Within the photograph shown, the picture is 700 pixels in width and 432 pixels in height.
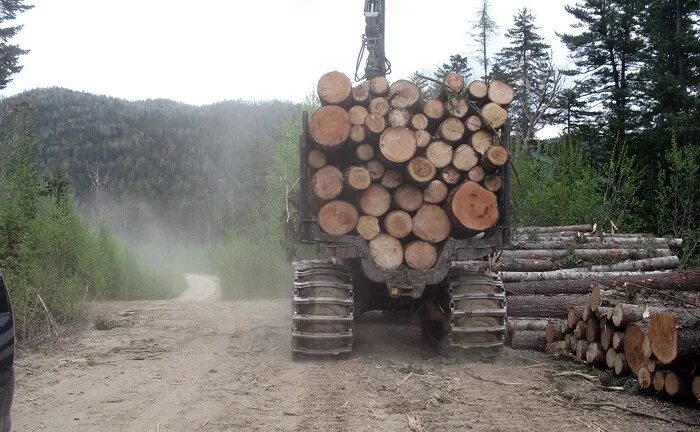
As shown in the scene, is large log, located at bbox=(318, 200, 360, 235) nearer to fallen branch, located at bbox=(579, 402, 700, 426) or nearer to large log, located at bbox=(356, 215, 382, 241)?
large log, located at bbox=(356, 215, 382, 241)

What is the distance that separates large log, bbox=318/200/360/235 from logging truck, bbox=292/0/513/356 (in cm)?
1

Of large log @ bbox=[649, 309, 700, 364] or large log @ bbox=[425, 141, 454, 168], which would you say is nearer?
Result: large log @ bbox=[649, 309, 700, 364]

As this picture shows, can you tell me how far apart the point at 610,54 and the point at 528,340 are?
28.6 meters

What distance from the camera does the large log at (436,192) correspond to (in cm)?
680

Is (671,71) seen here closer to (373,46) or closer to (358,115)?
(373,46)

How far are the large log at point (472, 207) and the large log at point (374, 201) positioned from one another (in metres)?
Result: 0.69

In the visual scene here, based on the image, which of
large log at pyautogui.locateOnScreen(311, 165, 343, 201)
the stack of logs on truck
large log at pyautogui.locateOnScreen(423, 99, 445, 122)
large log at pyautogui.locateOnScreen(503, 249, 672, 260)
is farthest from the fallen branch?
large log at pyautogui.locateOnScreen(503, 249, 672, 260)

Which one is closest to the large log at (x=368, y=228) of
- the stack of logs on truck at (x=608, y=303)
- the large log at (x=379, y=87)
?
the large log at (x=379, y=87)

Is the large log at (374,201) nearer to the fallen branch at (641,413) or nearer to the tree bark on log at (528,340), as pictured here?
the tree bark on log at (528,340)

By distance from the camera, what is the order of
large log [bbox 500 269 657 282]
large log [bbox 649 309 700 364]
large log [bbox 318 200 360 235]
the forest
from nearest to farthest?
large log [bbox 649 309 700 364] < large log [bbox 318 200 360 235] < large log [bbox 500 269 657 282] < the forest

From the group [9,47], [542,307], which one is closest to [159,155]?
[9,47]

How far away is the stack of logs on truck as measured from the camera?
17.4ft

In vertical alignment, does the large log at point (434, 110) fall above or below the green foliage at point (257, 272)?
above

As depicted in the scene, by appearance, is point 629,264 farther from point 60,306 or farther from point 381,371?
point 60,306
